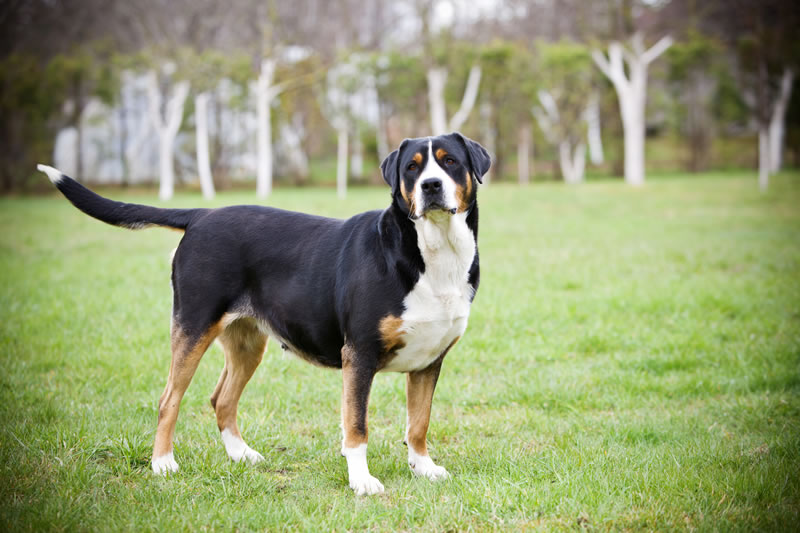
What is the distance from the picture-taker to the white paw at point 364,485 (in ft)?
12.5

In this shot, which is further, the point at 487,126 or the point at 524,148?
the point at 487,126

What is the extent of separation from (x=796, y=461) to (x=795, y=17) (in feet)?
118

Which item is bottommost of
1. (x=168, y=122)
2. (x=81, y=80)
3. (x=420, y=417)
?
(x=420, y=417)

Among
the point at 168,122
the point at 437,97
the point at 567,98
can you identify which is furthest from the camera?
the point at 567,98

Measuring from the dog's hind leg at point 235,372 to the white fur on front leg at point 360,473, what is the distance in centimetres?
77

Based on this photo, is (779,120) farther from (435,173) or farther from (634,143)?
(435,173)

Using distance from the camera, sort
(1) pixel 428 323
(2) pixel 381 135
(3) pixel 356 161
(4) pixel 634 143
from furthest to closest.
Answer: (2) pixel 381 135
(3) pixel 356 161
(4) pixel 634 143
(1) pixel 428 323

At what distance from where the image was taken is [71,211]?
22.7m

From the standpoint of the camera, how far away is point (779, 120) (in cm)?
3791

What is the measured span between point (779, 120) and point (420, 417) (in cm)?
4072

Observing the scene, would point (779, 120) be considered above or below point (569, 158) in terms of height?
above

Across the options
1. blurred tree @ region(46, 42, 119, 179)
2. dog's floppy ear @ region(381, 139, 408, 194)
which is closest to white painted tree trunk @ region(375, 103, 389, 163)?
blurred tree @ region(46, 42, 119, 179)

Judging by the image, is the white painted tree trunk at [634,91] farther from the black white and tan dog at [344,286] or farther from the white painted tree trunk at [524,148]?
the black white and tan dog at [344,286]

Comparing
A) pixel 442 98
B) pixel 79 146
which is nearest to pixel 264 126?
pixel 442 98
